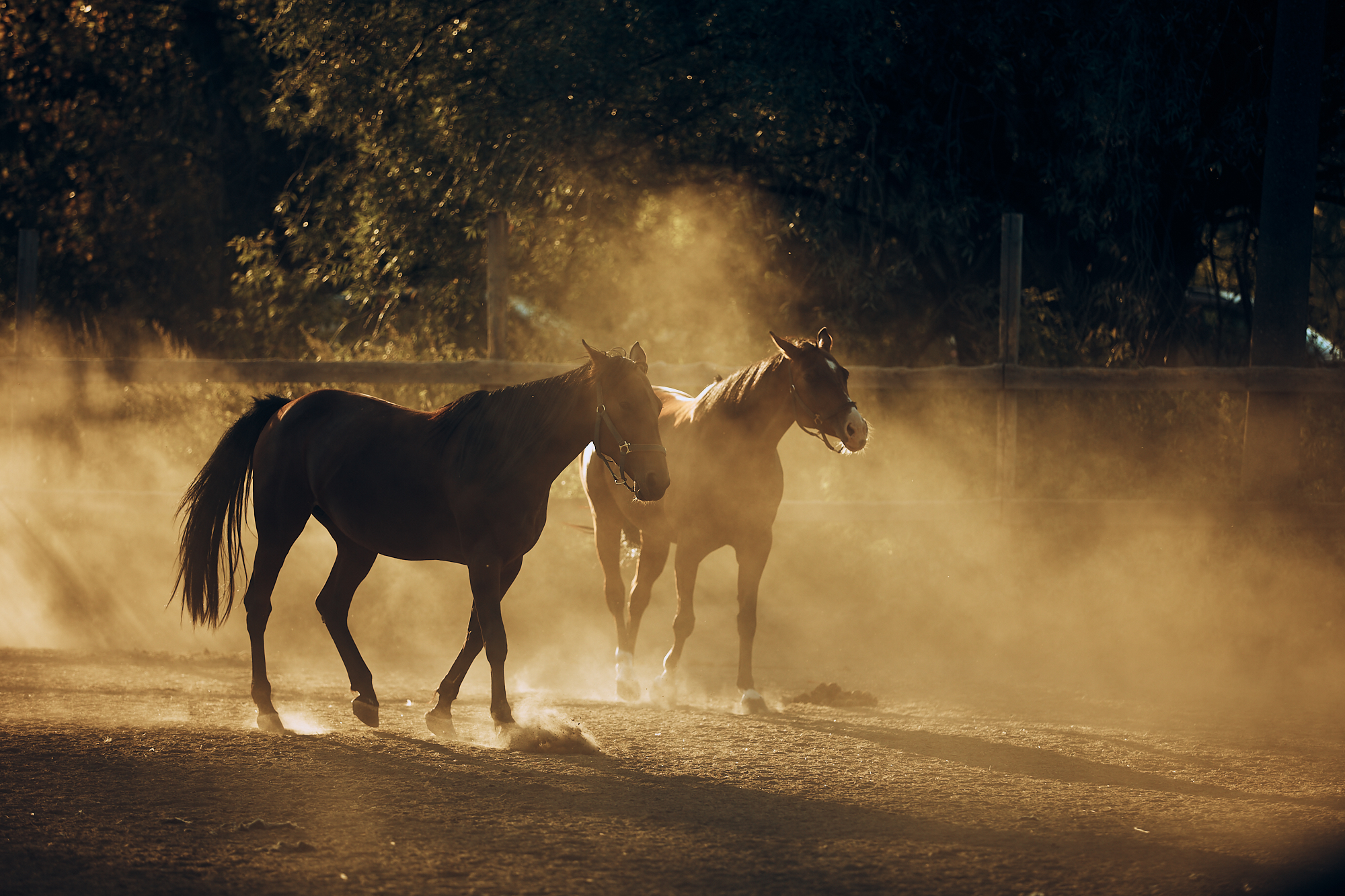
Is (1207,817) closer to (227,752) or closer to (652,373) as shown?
(227,752)

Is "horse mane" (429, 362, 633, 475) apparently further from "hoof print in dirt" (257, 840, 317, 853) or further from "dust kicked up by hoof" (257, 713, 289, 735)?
"hoof print in dirt" (257, 840, 317, 853)

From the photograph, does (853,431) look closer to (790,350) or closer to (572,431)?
(790,350)

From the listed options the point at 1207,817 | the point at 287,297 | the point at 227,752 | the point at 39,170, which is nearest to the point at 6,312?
the point at 39,170

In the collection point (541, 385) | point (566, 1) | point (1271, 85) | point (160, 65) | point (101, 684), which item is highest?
point (160, 65)

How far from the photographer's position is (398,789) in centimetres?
438

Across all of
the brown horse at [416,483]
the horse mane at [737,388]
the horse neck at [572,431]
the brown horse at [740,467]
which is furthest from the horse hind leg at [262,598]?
the horse mane at [737,388]

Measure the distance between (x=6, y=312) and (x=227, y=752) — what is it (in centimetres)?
1282

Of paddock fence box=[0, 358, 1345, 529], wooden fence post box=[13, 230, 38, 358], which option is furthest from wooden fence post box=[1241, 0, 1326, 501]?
wooden fence post box=[13, 230, 38, 358]

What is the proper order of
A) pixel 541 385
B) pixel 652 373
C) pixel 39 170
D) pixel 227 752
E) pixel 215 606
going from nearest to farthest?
pixel 227 752 → pixel 541 385 → pixel 215 606 → pixel 652 373 → pixel 39 170

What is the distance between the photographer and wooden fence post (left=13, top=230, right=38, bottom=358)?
28.2ft

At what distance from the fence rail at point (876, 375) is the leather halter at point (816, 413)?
1998 mm

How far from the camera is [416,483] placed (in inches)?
210

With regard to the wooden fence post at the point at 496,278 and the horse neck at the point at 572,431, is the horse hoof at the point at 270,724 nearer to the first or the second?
the horse neck at the point at 572,431

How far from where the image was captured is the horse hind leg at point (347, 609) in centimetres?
535
